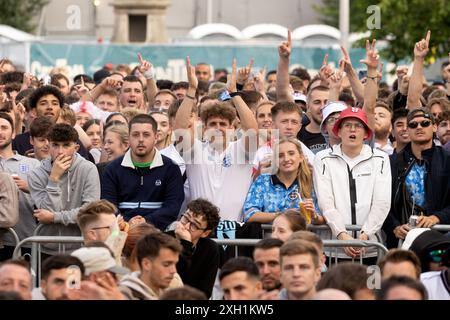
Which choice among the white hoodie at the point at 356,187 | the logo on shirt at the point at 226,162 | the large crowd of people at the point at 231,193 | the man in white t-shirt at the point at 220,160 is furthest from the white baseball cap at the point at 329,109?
the logo on shirt at the point at 226,162

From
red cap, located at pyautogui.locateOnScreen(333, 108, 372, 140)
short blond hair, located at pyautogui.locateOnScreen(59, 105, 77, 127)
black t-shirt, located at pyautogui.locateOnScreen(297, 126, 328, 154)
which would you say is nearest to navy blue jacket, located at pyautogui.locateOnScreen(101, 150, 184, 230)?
red cap, located at pyautogui.locateOnScreen(333, 108, 372, 140)

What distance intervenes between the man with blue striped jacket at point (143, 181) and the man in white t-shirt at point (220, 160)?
0.39m

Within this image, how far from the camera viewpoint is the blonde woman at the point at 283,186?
13445mm

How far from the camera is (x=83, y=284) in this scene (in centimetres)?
966

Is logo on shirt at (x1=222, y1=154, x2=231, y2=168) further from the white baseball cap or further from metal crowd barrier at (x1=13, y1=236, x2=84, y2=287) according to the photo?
metal crowd barrier at (x1=13, y1=236, x2=84, y2=287)

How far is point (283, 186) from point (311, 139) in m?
1.90

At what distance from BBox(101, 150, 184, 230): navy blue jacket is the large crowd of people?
0.01 m

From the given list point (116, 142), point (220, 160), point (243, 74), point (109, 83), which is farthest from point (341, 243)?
point (109, 83)

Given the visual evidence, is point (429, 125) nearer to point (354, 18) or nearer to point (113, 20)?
point (354, 18)

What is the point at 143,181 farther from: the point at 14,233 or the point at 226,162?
the point at 14,233

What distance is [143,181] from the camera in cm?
1352

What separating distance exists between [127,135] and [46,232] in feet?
6.03
